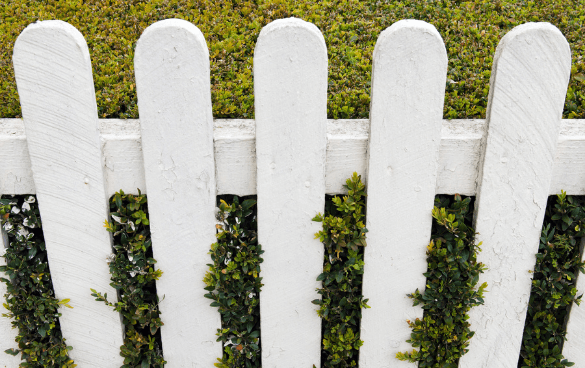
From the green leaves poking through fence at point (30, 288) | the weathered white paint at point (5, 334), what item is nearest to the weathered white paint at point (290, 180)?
the green leaves poking through fence at point (30, 288)

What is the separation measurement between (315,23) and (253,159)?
1382 mm

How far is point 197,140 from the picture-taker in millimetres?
1659

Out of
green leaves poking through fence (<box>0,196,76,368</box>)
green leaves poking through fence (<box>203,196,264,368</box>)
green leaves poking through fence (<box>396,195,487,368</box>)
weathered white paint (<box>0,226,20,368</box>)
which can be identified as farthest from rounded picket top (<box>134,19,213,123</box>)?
green leaves poking through fence (<box>396,195,487,368</box>)

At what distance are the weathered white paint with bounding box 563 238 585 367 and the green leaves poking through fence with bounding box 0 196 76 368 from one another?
205cm

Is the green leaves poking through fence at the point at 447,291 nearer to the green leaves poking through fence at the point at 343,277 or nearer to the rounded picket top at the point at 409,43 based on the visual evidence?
the green leaves poking through fence at the point at 343,277

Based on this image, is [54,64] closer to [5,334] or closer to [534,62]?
[5,334]

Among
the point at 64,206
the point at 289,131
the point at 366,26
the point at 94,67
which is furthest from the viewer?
the point at 366,26

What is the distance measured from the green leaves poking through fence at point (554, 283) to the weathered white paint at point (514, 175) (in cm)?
6

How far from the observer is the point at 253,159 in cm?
171

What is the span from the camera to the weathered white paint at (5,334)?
6.16ft

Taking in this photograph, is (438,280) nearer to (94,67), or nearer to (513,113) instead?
(513,113)

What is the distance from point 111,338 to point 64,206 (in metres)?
0.60

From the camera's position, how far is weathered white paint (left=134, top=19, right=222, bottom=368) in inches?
60.7

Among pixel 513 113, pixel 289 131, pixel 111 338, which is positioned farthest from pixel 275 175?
pixel 111 338
